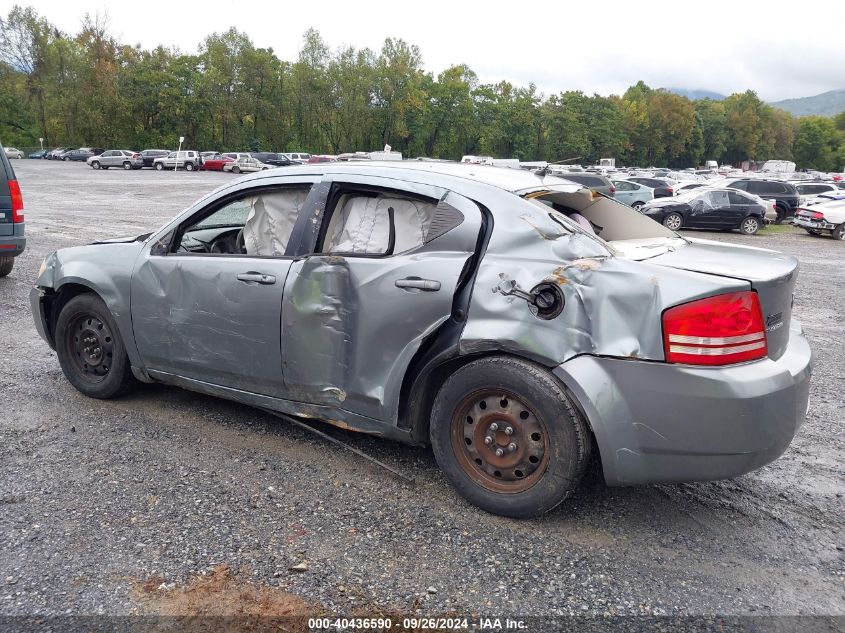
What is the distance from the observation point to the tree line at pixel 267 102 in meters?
77.4

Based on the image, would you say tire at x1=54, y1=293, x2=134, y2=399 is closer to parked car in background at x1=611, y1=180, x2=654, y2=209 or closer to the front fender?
the front fender

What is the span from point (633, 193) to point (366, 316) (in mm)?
24412

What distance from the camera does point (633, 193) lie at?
2609cm

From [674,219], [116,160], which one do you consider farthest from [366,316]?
[116,160]

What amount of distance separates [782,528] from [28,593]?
10.7 ft

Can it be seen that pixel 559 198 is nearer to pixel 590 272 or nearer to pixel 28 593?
pixel 590 272

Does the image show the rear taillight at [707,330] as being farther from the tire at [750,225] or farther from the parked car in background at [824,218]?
the parked car in background at [824,218]

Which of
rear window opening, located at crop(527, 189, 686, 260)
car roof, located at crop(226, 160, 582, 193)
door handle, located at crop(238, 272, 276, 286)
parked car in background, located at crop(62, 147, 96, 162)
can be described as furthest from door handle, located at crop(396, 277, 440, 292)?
parked car in background, located at crop(62, 147, 96, 162)

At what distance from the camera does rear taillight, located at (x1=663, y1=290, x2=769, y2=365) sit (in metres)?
2.87

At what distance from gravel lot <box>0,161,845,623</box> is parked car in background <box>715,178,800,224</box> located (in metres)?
24.6

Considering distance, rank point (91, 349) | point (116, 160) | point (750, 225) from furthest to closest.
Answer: point (116, 160) → point (750, 225) → point (91, 349)

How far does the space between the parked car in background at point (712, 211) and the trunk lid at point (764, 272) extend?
19290 mm

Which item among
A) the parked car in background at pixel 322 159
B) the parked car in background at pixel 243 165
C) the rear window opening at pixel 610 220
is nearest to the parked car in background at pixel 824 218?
the parked car in background at pixel 322 159

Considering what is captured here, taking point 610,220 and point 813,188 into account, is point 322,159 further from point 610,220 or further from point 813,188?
point 610,220
